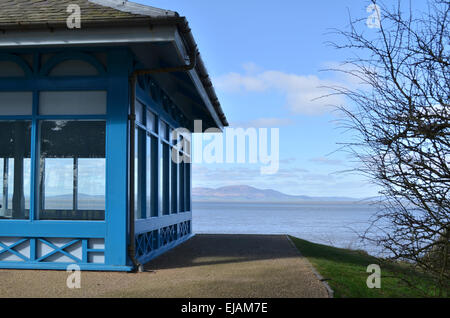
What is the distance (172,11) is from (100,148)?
8.36 feet

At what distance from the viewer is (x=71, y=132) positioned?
833 cm

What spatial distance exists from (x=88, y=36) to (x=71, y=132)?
1.64m

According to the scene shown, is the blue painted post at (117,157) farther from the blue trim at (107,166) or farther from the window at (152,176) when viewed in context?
the window at (152,176)

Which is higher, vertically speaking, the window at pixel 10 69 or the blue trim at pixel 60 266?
the window at pixel 10 69

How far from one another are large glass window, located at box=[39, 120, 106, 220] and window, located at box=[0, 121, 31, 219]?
0.86 feet

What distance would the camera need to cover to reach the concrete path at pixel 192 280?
6316 millimetres

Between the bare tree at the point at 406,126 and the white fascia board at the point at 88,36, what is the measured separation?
3.94 m

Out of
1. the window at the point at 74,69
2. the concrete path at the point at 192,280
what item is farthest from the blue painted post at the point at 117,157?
the concrete path at the point at 192,280

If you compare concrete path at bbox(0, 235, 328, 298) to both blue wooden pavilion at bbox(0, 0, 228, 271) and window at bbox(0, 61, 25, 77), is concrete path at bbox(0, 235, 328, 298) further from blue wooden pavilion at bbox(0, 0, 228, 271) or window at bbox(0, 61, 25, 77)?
window at bbox(0, 61, 25, 77)

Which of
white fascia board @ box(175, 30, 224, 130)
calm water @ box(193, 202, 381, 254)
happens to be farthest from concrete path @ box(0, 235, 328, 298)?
white fascia board @ box(175, 30, 224, 130)

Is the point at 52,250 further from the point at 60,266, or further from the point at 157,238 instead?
the point at 157,238

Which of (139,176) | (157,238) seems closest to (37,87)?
(139,176)
